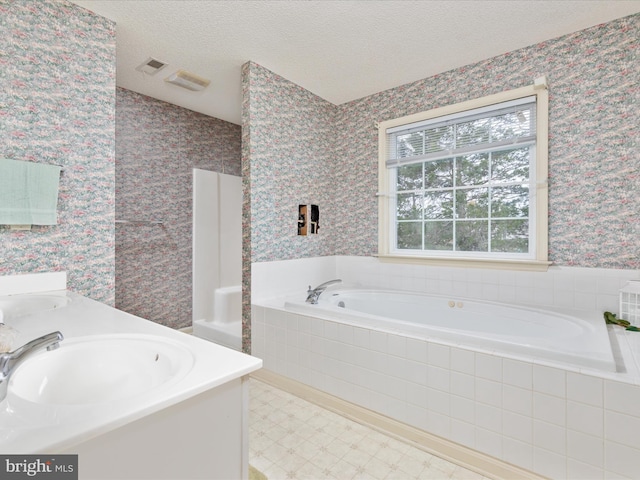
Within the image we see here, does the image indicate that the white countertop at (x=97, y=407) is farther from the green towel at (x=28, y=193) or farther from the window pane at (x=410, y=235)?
the window pane at (x=410, y=235)

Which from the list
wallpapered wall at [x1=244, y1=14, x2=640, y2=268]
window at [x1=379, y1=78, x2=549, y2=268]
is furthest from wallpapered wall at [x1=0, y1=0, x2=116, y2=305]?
window at [x1=379, y1=78, x2=549, y2=268]

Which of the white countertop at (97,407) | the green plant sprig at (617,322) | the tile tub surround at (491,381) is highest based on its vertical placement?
the white countertop at (97,407)

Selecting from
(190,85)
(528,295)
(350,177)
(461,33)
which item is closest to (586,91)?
(461,33)

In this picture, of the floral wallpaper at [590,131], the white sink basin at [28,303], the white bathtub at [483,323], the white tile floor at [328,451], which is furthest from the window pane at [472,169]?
the white sink basin at [28,303]

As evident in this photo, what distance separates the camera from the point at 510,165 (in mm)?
2656

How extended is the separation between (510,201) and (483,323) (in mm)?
1013

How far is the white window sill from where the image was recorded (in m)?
2.45

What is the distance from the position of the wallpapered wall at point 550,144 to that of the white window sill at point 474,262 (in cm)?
13

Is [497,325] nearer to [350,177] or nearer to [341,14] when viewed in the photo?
[350,177]

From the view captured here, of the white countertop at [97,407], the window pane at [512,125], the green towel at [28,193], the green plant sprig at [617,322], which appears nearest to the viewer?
the white countertop at [97,407]

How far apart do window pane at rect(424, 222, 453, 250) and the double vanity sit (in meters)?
2.51

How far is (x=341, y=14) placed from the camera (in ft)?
7.09

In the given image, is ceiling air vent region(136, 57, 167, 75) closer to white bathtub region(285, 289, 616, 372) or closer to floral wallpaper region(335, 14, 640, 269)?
white bathtub region(285, 289, 616, 372)

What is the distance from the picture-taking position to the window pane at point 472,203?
2.78 meters
